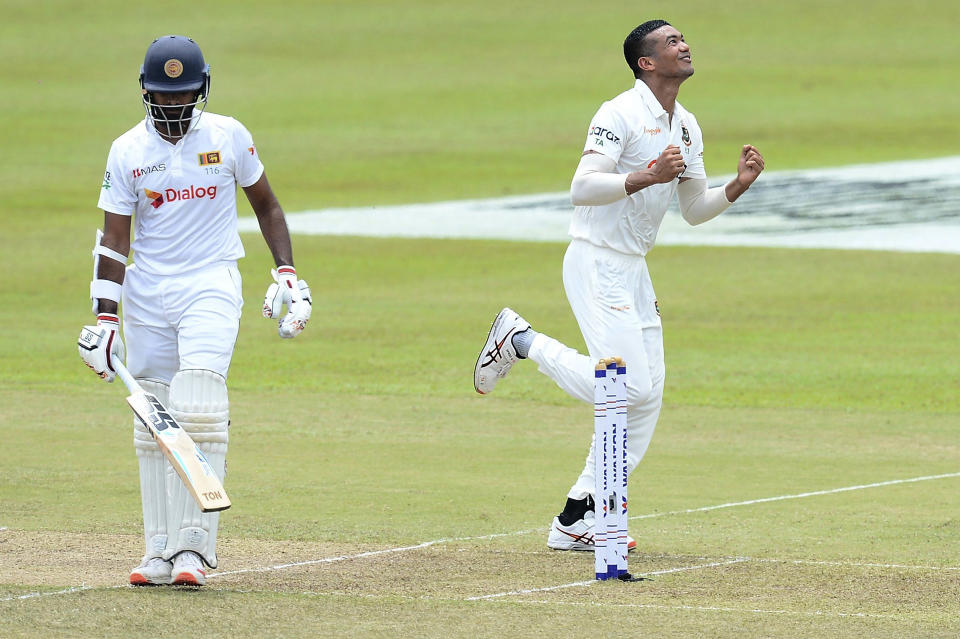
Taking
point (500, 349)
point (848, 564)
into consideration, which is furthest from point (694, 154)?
point (848, 564)

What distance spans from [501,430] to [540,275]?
342 inches

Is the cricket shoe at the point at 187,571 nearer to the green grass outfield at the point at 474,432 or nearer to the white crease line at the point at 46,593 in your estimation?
the green grass outfield at the point at 474,432

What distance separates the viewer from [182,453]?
256 inches

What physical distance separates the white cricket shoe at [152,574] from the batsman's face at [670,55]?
299 cm

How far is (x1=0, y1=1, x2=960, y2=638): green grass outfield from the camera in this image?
639 centimetres

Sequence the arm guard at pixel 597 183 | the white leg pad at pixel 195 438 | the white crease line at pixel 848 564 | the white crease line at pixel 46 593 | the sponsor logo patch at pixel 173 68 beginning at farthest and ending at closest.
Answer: the arm guard at pixel 597 183 → the white crease line at pixel 848 564 → the sponsor logo patch at pixel 173 68 → the white leg pad at pixel 195 438 → the white crease line at pixel 46 593

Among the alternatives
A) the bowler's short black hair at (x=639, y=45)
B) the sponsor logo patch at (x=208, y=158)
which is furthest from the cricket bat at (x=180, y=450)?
the bowler's short black hair at (x=639, y=45)

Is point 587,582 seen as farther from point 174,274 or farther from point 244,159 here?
point 244,159

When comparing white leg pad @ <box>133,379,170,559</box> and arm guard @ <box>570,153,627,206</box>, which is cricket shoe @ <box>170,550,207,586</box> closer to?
white leg pad @ <box>133,379,170,559</box>

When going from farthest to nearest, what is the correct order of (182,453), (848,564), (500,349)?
(500,349), (848,564), (182,453)

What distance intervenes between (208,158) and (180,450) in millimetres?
1180

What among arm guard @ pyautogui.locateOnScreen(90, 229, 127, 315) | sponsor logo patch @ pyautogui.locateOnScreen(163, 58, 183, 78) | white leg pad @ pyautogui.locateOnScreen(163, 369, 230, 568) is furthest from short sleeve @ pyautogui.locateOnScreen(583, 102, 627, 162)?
arm guard @ pyautogui.locateOnScreen(90, 229, 127, 315)

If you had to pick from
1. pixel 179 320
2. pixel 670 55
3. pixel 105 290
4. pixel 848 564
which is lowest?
pixel 848 564

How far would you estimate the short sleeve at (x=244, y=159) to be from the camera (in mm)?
7016
